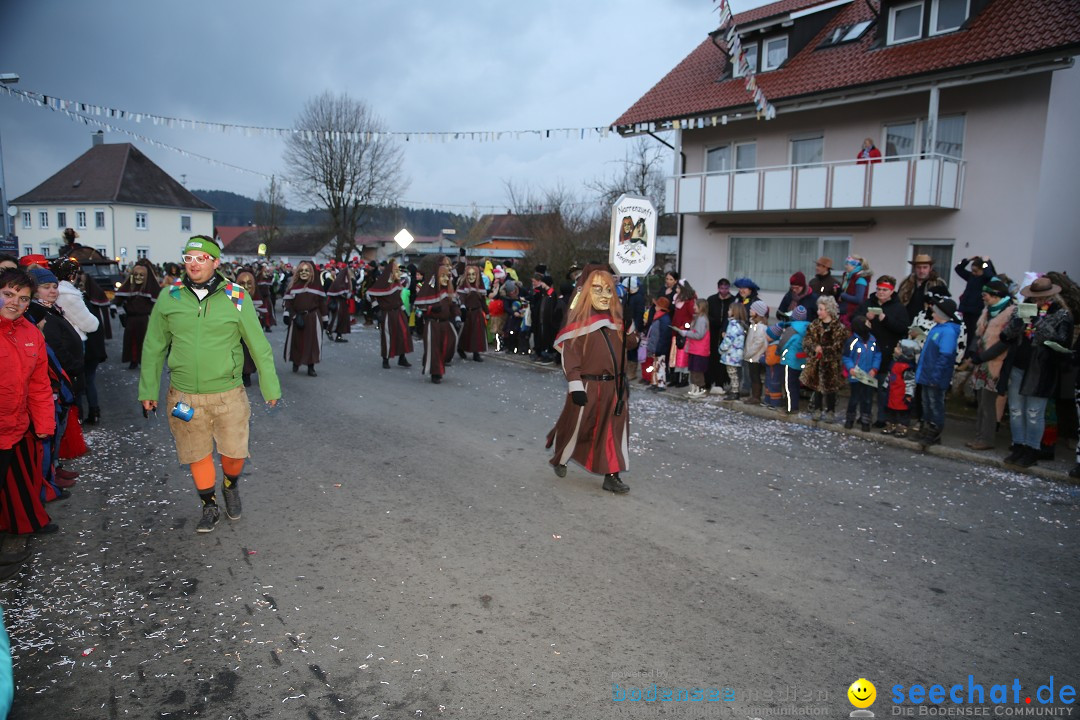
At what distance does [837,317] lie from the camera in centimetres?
938

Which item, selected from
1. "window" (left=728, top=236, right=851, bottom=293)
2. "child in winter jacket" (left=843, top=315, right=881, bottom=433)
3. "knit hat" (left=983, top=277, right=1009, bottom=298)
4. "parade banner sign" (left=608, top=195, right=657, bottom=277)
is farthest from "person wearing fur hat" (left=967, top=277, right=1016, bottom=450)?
"window" (left=728, top=236, right=851, bottom=293)

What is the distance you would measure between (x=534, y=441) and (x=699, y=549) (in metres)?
3.47

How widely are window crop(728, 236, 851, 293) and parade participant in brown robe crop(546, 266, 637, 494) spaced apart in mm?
14102

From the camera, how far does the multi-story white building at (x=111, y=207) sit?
194 ft

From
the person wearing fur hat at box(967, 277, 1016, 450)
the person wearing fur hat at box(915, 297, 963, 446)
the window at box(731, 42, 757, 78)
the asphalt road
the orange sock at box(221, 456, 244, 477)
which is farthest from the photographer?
the window at box(731, 42, 757, 78)

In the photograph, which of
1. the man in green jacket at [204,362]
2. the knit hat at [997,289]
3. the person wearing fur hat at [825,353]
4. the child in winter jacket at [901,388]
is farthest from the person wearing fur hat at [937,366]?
the man in green jacket at [204,362]

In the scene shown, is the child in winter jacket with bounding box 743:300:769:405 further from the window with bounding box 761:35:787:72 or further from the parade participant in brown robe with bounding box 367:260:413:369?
the window with bounding box 761:35:787:72

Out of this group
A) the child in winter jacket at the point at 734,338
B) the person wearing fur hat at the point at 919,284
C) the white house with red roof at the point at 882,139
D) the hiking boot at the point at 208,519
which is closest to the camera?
the hiking boot at the point at 208,519

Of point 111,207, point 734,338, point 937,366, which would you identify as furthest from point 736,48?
point 111,207

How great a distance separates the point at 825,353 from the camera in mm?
9352

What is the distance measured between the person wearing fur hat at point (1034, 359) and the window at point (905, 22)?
12803mm

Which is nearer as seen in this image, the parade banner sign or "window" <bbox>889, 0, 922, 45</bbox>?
the parade banner sign

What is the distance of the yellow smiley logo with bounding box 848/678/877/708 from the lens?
3240 mm

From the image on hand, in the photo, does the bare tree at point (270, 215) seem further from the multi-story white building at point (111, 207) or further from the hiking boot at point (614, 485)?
the hiking boot at point (614, 485)
